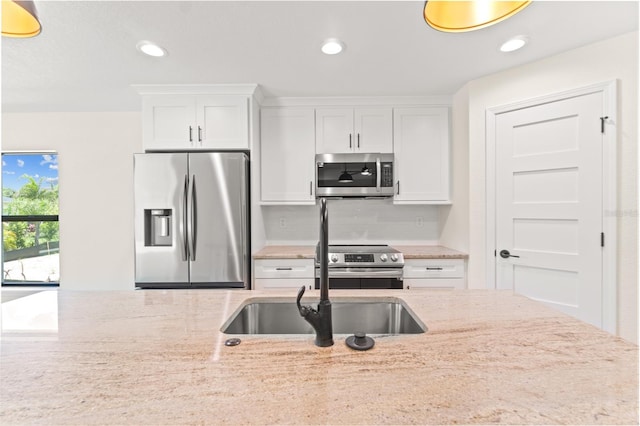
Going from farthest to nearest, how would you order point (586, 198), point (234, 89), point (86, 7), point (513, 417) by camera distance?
point (234, 89)
point (586, 198)
point (86, 7)
point (513, 417)

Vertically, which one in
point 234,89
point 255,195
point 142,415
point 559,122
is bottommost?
point 142,415

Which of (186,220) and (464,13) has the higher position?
(464,13)

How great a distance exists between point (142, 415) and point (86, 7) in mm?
2069

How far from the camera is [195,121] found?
8.46 ft

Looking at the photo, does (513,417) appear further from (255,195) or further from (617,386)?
(255,195)

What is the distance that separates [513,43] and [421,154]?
1.13 meters

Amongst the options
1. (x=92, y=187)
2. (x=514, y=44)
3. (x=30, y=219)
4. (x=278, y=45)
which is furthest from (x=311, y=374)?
(x=30, y=219)

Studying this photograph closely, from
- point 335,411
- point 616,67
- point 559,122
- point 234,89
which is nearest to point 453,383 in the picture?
point 335,411

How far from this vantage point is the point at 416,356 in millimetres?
719

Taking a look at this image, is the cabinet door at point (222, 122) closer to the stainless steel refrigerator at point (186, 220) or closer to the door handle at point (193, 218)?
the stainless steel refrigerator at point (186, 220)

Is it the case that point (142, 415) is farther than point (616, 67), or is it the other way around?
point (616, 67)

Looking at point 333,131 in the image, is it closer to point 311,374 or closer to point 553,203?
point 553,203

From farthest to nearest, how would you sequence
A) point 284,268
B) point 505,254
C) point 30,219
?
point 30,219 < point 284,268 < point 505,254

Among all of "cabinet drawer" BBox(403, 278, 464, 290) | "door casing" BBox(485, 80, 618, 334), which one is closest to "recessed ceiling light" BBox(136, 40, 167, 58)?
"cabinet drawer" BBox(403, 278, 464, 290)
